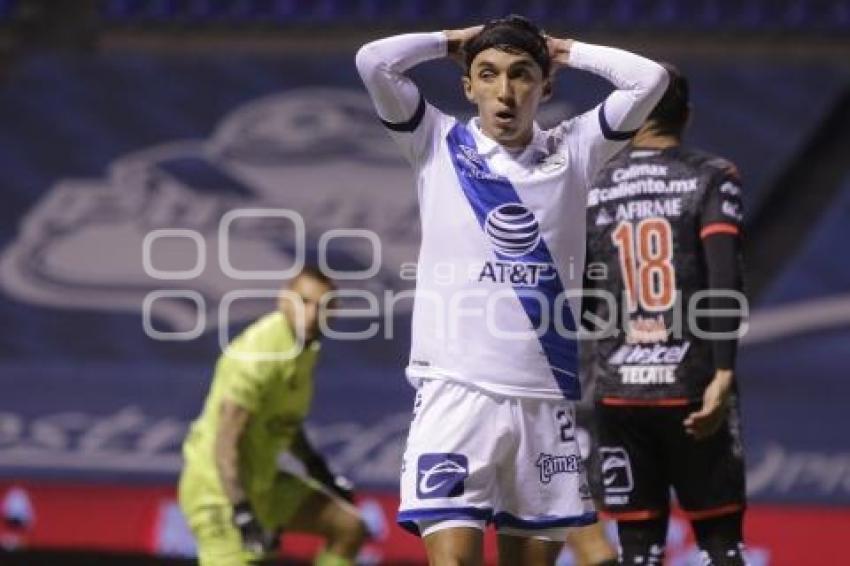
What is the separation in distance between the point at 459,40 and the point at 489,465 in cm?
108

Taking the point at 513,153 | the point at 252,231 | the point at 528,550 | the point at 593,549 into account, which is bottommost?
the point at 593,549

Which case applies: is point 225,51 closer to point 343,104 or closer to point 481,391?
point 343,104

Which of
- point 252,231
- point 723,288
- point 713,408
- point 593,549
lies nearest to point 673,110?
point 723,288

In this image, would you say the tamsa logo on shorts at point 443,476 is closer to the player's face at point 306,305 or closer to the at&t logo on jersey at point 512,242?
the at&t logo on jersey at point 512,242

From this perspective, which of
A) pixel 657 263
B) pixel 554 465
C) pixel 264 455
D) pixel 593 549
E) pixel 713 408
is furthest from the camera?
pixel 264 455

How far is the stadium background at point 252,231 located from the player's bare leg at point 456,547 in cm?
475

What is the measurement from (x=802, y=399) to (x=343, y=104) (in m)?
3.15

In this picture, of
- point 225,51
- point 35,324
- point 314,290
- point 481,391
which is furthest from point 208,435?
point 225,51

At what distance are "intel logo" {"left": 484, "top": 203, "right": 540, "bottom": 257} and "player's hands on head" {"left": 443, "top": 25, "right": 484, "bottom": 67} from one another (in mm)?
404

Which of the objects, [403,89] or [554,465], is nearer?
[554,465]

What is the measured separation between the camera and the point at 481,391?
15.0ft

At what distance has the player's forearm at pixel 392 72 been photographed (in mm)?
4727

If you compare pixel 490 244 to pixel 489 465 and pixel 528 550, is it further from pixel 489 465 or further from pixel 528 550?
pixel 528 550

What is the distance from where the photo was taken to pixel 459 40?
477 cm
